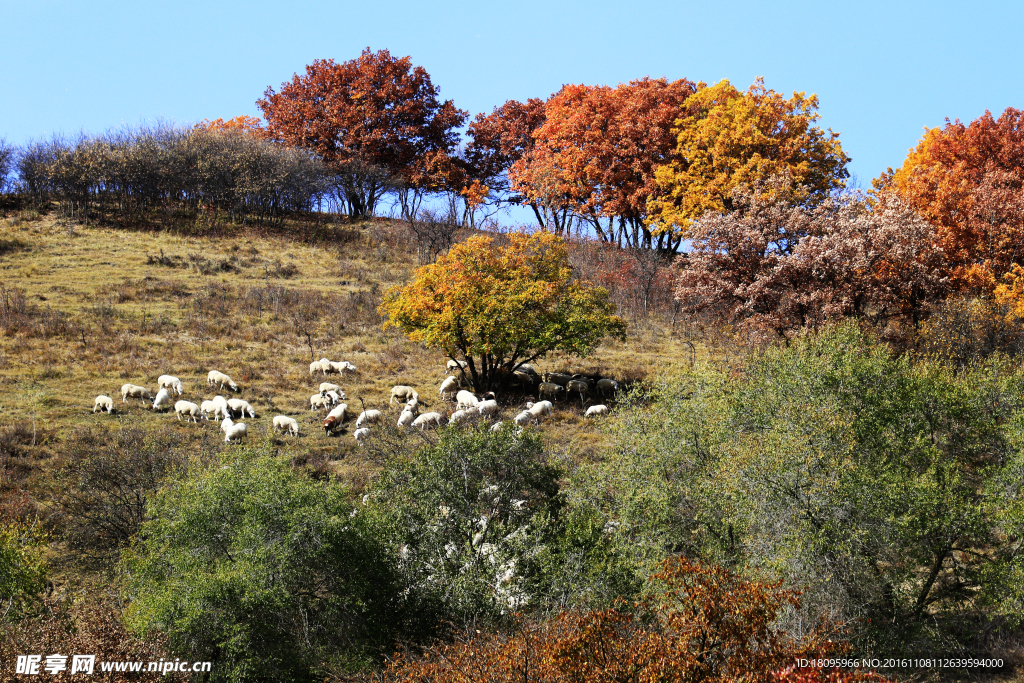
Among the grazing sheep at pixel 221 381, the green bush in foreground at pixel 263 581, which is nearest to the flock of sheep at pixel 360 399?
the grazing sheep at pixel 221 381

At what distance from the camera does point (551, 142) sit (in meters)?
56.7

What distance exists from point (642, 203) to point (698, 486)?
37.8 m

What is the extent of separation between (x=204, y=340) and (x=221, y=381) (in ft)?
20.5

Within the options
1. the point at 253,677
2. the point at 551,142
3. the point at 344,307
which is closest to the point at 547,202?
the point at 551,142

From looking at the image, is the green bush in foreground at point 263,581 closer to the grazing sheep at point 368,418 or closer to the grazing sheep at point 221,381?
the grazing sheep at point 368,418

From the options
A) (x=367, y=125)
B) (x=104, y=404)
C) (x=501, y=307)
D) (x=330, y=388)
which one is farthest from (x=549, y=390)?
(x=367, y=125)

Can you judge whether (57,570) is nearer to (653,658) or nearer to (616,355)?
(653,658)

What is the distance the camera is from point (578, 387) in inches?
1267

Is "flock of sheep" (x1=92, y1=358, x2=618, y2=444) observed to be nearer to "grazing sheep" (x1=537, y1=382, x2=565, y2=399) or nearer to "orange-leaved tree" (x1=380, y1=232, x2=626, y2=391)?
"grazing sheep" (x1=537, y1=382, x2=565, y2=399)

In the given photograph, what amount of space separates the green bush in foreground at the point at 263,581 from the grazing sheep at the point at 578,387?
17007 mm

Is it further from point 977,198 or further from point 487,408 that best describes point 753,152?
point 487,408

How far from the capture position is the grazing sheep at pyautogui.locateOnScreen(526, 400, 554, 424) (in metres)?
29.0

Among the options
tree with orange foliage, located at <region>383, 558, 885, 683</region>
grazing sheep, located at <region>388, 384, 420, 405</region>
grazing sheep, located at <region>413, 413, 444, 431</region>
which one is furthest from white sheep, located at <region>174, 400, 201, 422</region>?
tree with orange foliage, located at <region>383, 558, 885, 683</region>

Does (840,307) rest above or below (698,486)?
above
